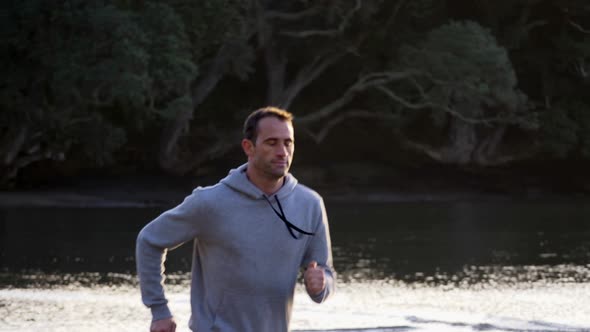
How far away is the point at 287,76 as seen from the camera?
1796 inches

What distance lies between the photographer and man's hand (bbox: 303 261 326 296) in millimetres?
4734

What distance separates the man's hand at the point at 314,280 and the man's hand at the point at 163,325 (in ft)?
1.88

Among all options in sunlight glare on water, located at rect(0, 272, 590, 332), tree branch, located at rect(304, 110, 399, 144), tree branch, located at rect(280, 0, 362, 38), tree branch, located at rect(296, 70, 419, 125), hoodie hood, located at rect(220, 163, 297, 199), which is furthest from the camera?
tree branch, located at rect(304, 110, 399, 144)

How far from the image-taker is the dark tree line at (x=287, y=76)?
3284 centimetres

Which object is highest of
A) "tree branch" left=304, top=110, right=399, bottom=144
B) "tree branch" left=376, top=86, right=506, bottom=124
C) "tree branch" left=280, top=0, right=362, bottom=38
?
"tree branch" left=280, top=0, right=362, bottom=38

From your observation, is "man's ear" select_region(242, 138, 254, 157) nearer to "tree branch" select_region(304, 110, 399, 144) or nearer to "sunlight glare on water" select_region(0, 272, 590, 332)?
"sunlight glare on water" select_region(0, 272, 590, 332)

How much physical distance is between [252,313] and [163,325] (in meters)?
0.33

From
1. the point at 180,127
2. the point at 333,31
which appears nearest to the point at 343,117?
the point at 333,31

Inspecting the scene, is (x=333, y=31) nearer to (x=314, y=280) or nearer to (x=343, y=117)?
(x=343, y=117)

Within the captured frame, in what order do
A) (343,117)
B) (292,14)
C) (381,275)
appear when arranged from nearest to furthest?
1. (381,275)
2. (292,14)
3. (343,117)

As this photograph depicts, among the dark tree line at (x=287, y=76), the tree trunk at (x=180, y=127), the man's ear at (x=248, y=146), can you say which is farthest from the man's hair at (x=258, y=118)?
the tree trunk at (x=180, y=127)

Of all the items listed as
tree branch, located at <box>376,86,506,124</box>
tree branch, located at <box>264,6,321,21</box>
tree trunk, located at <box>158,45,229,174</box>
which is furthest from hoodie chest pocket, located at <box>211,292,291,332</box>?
tree branch, located at <box>264,6,321,21</box>

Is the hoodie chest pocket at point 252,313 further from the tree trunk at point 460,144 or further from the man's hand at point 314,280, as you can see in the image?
the tree trunk at point 460,144

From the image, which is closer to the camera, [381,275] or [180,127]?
[381,275]
